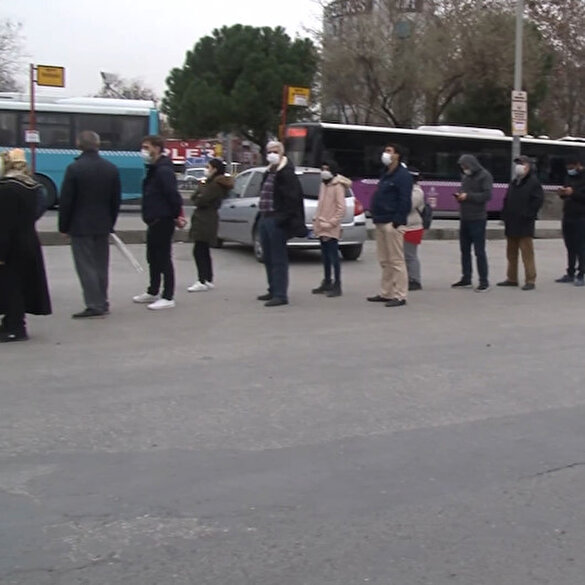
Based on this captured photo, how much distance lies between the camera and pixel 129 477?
4430 mm

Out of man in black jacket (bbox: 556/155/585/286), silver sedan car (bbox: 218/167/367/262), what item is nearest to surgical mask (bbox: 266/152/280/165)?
silver sedan car (bbox: 218/167/367/262)

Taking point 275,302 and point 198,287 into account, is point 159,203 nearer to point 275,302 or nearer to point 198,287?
point 275,302

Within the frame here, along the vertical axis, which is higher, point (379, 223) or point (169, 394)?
point (379, 223)

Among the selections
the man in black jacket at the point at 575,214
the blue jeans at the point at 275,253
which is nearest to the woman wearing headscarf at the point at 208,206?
the blue jeans at the point at 275,253

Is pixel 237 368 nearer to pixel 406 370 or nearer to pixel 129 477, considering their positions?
pixel 406 370

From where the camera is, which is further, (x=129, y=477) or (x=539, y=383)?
(x=539, y=383)

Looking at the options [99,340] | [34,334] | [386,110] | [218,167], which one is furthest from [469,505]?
[386,110]

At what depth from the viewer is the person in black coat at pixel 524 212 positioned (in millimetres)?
10750

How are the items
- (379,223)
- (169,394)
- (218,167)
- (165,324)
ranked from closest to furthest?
(169,394) < (165,324) < (379,223) < (218,167)

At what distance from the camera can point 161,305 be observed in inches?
359

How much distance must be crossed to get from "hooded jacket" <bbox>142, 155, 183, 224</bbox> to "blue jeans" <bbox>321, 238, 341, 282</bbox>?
1.91 meters

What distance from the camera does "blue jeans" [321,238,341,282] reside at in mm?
9852

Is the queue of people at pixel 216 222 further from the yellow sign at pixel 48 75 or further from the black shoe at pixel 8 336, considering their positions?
the yellow sign at pixel 48 75

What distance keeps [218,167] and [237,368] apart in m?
4.01
